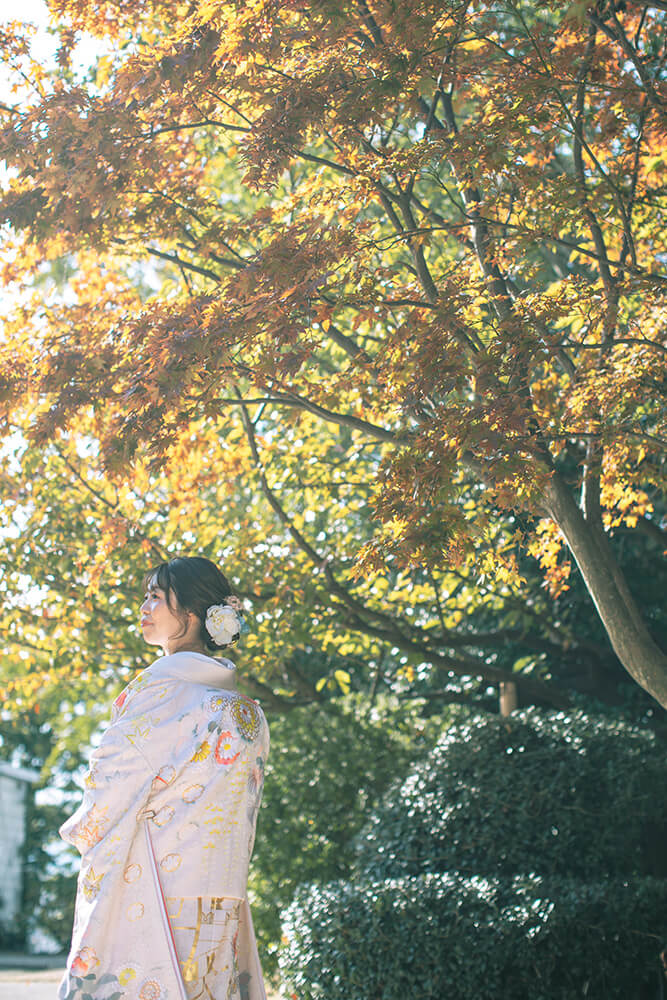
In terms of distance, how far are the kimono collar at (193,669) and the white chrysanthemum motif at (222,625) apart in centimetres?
7

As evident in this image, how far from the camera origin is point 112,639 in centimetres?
649

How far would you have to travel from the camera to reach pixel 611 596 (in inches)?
171

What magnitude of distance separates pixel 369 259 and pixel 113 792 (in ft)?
9.07

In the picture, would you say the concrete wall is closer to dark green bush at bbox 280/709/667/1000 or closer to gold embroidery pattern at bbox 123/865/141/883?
dark green bush at bbox 280/709/667/1000

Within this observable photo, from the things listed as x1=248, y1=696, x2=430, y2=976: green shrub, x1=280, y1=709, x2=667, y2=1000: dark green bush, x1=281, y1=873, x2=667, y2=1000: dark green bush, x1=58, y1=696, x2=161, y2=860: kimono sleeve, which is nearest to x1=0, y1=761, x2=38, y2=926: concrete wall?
x1=248, y1=696, x2=430, y2=976: green shrub

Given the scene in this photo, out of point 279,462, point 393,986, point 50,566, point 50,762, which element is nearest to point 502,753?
point 393,986

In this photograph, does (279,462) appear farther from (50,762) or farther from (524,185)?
(50,762)

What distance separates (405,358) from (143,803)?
7.32ft

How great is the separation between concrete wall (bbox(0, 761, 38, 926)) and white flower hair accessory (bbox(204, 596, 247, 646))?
10648 mm

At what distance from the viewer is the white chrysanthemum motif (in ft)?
10.6

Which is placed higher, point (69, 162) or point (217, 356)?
point (69, 162)

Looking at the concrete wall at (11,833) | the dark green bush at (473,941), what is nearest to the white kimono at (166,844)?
the dark green bush at (473,941)

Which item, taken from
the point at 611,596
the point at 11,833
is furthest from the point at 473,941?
the point at 11,833

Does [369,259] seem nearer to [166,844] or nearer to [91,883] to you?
[166,844]
